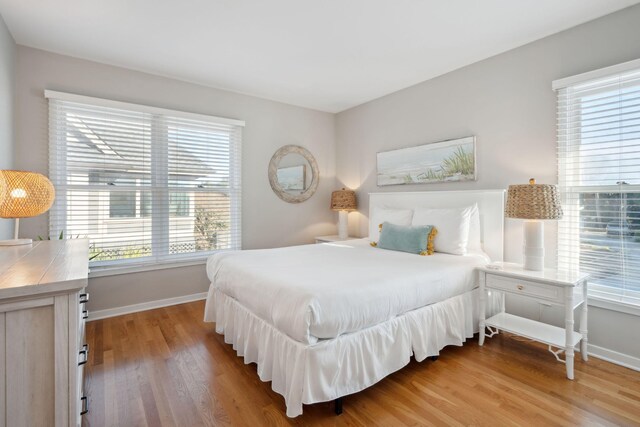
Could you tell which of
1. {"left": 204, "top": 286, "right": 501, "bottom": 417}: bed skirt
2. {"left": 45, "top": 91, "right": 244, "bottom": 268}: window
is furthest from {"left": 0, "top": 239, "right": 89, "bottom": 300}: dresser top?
{"left": 45, "top": 91, "right": 244, "bottom": 268}: window

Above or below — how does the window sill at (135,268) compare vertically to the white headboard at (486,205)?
below

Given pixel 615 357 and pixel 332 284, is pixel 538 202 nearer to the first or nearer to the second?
pixel 615 357

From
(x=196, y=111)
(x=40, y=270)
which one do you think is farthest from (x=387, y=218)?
(x=40, y=270)

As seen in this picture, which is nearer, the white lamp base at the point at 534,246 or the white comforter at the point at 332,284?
the white comforter at the point at 332,284

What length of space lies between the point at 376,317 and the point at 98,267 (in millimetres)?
2901

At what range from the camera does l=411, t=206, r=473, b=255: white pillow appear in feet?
9.24

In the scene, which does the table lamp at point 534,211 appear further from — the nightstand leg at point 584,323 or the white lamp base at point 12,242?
the white lamp base at point 12,242

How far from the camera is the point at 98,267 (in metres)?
3.13

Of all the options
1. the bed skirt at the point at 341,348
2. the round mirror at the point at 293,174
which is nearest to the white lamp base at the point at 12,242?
the bed skirt at the point at 341,348

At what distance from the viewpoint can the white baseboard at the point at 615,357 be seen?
217cm

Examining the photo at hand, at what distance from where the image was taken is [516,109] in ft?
9.18

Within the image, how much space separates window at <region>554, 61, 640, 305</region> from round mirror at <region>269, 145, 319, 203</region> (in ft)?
9.79

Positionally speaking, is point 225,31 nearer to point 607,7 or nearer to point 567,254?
point 607,7

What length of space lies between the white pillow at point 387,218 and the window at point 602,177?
4.33 feet
